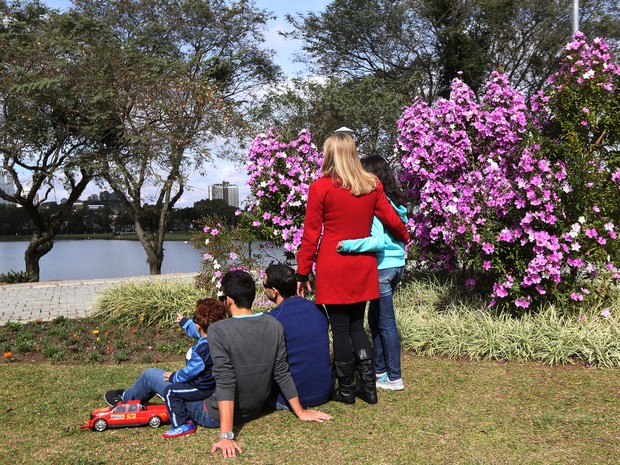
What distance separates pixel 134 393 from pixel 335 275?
1.49m

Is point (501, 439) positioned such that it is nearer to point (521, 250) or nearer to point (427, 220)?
point (521, 250)

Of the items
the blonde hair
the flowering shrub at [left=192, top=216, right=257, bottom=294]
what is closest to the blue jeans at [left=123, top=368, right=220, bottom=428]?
the blonde hair

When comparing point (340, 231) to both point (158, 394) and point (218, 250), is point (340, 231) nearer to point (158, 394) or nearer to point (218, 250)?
point (158, 394)

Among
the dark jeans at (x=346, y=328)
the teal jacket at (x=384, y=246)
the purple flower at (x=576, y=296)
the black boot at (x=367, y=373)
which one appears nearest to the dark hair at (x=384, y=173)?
the teal jacket at (x=384, y=246)

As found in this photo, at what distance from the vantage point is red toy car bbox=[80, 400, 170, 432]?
3602mm

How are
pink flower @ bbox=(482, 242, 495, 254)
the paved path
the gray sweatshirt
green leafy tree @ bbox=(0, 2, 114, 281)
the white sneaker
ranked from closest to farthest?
1. the gray sweatshirt
2. the white sneaker
3. pink flower @ bbox=(482, 242, 495, 254)
4. the paved path
5. green leafy tree @ bbox=(0, 2, 114, 281)

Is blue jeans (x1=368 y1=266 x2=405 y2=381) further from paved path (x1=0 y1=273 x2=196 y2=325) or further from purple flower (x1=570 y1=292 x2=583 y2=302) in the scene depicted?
paved path (x1=0 y1=273 x2=196 y2=325)

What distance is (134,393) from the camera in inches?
152

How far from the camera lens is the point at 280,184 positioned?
23.6 ft

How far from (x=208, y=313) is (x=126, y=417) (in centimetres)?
78

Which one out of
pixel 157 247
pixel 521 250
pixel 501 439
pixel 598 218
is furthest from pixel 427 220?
pixel 157 247

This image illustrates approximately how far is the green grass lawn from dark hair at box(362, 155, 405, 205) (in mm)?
1435

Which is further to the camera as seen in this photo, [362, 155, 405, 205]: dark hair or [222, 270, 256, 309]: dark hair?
[362, 155, 405, 205]: dark hair

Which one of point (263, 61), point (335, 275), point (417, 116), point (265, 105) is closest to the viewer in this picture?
point (335, 275)
